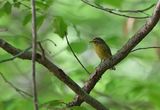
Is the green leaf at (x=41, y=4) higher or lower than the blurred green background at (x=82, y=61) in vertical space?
lower

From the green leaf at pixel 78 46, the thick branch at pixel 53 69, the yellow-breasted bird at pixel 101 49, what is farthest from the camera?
the green leaf at pixel 78 46

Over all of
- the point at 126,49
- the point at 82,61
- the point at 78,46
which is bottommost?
the point at 126,49

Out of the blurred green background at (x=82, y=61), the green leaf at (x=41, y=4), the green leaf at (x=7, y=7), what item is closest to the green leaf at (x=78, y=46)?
the blurred green background at (x=82, y=61)

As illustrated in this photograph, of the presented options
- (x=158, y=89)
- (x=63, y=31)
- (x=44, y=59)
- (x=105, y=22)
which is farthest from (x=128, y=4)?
(x=44, y=59)

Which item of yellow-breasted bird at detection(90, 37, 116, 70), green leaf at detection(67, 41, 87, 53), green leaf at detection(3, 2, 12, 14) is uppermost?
green leaf at detection(67, 41, 87, 53)

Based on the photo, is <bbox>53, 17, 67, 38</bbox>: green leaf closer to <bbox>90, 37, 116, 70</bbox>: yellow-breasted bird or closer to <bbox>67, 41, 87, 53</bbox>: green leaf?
<bbox>90, 37, 116, 70</bbox>: yellow-breasted bird

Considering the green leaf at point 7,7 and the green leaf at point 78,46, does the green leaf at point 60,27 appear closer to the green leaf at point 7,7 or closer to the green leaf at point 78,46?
the green leaf at point 7,7

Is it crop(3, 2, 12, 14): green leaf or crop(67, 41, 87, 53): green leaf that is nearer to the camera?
crop(3, 2, 12, 14): green leaf

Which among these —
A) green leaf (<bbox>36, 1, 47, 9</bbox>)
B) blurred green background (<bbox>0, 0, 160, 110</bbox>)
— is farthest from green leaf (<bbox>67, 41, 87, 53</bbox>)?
green leaf (<bbox>36, 1, 47, 9</bbox>)

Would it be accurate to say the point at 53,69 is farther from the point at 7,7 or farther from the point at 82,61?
the point at 82,61

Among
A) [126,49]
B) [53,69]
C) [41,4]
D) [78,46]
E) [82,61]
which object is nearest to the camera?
[53,69]

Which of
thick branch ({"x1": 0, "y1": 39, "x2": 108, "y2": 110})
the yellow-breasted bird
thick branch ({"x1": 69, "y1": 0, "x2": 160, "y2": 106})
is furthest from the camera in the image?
the yellow-breasted bird

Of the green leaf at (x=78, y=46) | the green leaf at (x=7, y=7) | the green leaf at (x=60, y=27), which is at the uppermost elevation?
the green leaf at (x=78, y=46)

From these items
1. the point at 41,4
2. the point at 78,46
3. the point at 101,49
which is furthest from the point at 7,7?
the point at 78,46
